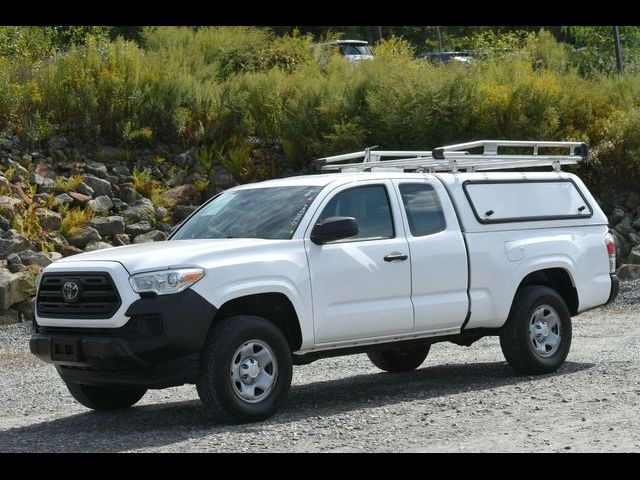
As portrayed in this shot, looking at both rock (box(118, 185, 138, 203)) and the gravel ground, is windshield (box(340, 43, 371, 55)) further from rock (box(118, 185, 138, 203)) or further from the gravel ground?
the gravel ground

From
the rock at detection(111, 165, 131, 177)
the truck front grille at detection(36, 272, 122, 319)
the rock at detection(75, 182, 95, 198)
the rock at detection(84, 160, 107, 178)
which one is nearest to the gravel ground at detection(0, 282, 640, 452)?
the truck front grille at detection(36, 272, 122, 319)

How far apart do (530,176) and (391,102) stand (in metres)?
9.14

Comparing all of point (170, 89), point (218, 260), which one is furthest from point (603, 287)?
point (170, 89)

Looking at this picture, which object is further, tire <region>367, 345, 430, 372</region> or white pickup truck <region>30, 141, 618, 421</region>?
tire <region>367, 345, 430, 372</region>

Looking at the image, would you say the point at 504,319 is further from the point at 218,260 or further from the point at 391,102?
the point at 391,102

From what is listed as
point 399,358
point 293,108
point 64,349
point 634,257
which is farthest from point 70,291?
point 634,257

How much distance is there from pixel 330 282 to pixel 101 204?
31.7 feet

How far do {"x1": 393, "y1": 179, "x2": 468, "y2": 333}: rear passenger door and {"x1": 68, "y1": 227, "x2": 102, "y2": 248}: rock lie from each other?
8.19m

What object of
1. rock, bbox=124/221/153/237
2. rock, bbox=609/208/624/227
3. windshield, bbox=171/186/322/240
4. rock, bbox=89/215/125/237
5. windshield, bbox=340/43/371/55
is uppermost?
windshield, bbox=340/43/371/55

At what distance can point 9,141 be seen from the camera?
1892 cm

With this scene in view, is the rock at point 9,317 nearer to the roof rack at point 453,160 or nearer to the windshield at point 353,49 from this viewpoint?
the roof rack at point 453,160

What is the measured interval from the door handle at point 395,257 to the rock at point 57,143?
1101 centimetres

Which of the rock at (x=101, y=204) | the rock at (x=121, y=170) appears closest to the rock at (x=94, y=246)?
the rock at (x=101, y=204)

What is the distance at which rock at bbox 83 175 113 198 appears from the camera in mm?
18297
